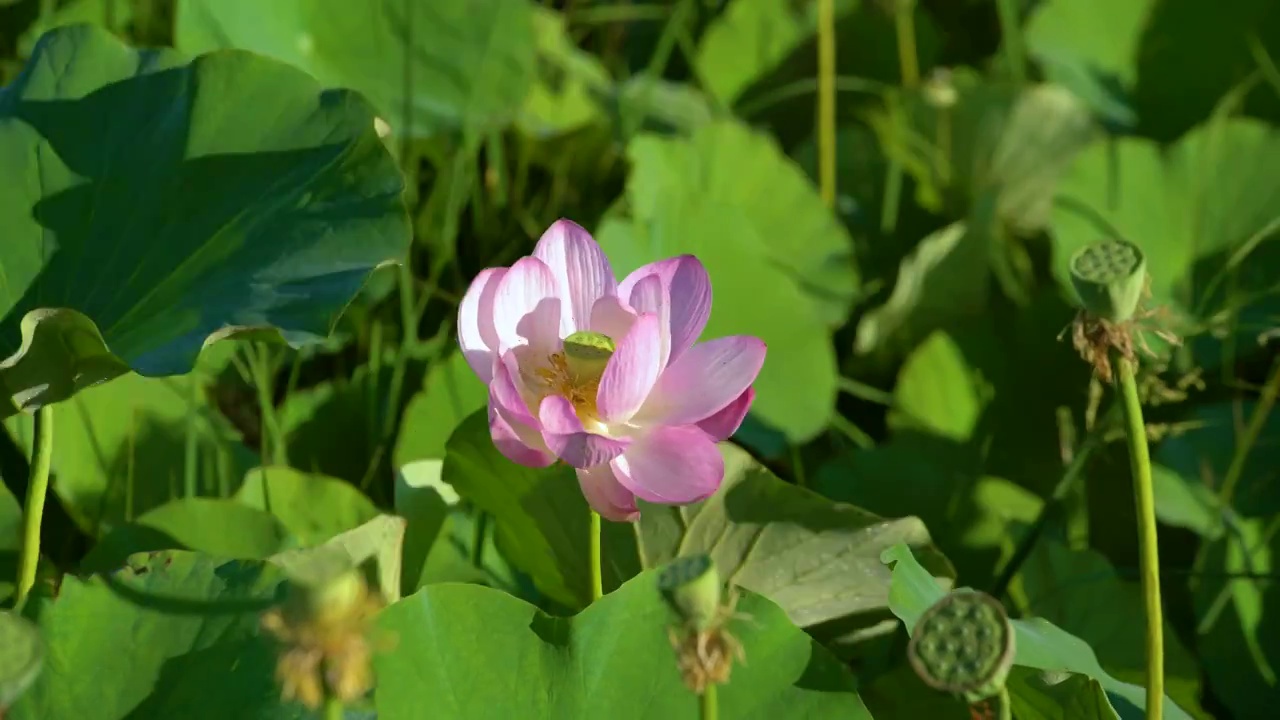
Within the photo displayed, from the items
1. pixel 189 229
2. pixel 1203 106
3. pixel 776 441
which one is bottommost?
pixel 776 441

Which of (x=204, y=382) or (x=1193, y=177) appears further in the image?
(x=1193, y=177)

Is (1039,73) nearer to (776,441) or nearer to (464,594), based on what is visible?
(776,441)

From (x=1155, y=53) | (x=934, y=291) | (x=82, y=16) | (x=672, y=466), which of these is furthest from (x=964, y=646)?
(x=1155, y=53)

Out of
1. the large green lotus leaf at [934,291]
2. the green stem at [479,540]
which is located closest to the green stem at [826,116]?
the large green lotus leaf at [934,291]

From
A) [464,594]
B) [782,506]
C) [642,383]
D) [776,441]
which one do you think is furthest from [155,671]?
[776,441]

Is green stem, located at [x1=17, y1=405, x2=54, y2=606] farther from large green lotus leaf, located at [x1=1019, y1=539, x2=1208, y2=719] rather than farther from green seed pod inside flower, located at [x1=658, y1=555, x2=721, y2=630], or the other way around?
large green lotus leaf, located at [x1=1019, y1=539, x2=1208, y2=719]

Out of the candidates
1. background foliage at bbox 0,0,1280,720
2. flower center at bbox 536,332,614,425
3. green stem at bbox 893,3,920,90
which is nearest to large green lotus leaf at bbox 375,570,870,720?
background foliage at bbox 0,0,1280,720

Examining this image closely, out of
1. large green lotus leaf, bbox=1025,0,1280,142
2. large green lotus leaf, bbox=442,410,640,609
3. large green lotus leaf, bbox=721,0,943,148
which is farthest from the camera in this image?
large green lotus leaf, bbox=721,0,943,148

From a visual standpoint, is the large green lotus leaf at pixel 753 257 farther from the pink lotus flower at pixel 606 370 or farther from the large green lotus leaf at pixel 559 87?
the pink lotus flower at pixel 606 370

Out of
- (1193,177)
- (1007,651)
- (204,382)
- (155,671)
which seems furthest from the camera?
(1193,177)
